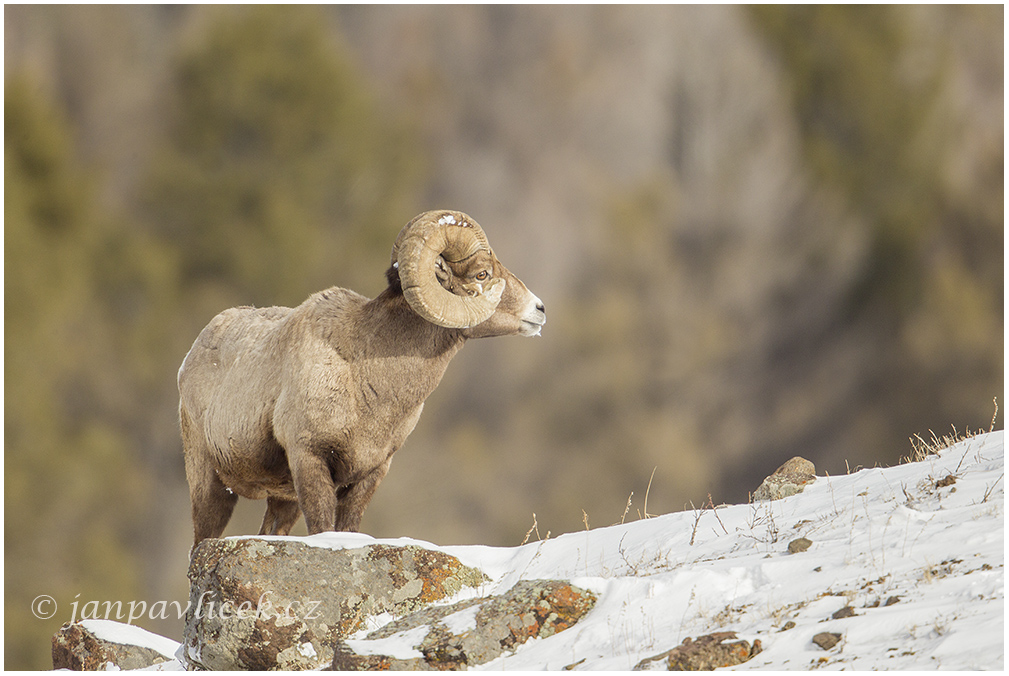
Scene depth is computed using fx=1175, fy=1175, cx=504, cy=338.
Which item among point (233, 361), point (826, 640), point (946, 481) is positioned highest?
point (233, 361)

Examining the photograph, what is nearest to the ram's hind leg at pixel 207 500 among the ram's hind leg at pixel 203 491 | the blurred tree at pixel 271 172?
the ram's hind leg at pixel 203 491

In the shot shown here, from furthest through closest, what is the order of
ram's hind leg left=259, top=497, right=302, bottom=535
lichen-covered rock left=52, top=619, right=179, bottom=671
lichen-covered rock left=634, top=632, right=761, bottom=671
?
ram's hind leg left=259, top=497, right=302, bottom=535 → lichen-covered rock left=52, top=619, right=179, bottom=671 → lichen-covered rock left=634, top=632, right=761, bottom=671

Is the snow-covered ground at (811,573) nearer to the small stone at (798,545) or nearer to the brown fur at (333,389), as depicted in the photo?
the small stone at (798,545)

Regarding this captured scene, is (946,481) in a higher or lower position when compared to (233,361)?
lower

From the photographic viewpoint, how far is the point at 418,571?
225 inches

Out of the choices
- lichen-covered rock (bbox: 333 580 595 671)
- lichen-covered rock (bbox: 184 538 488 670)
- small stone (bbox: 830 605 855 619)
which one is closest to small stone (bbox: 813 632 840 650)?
small stone (bbox: 830 605 855 619)

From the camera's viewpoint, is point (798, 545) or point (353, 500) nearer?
point (798, 545)

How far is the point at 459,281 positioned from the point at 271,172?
2088 centimetres

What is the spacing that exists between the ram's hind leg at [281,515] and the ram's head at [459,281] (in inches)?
77.1

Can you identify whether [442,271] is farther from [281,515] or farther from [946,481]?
[946,481]

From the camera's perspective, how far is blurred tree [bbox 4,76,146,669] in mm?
20766

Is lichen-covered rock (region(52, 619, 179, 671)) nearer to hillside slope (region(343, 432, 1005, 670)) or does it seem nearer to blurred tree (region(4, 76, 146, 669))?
hillside slope (region(343, 432, 1005, 670))

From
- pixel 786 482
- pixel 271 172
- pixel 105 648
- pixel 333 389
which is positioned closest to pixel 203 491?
pixel 105 648

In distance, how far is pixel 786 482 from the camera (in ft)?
21.5
